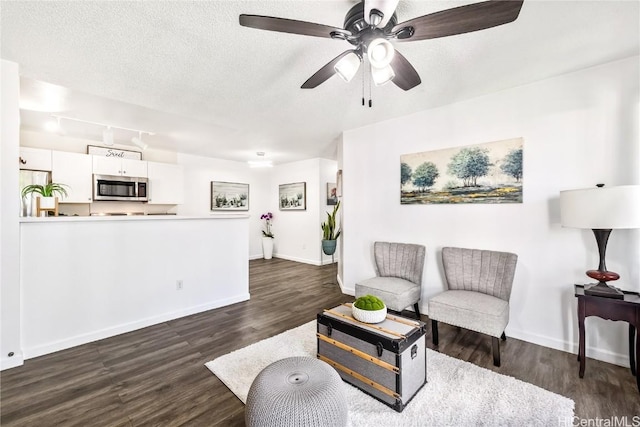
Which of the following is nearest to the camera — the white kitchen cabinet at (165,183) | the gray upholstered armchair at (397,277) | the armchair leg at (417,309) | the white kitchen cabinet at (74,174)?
the gray upholstered armchair at (397,277)

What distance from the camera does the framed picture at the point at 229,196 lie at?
6.32m

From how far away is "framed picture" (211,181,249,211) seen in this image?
6324 mm

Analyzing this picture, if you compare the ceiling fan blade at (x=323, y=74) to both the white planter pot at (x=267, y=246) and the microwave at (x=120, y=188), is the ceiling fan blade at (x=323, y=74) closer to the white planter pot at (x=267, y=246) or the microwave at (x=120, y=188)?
the microwave at (x=120, y=188)

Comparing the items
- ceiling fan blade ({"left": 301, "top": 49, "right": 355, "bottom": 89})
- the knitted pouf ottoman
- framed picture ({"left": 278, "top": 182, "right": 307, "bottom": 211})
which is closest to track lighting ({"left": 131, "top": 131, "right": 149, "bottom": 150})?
framed picture ({"left": 278, "top": 182, "right": 307, "bottom": 211})

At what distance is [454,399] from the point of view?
71.7 inches

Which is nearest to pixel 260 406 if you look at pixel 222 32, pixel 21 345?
pixel 222 32

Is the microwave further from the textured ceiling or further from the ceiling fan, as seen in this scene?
the ceiling fan

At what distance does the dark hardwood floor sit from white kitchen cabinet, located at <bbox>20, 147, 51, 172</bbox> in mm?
2891

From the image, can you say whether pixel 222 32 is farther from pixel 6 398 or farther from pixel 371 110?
pixel 6 398

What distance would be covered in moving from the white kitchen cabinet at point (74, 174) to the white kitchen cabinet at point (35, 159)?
0.06m

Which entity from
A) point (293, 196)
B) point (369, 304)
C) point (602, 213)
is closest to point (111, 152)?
point (293, 196)

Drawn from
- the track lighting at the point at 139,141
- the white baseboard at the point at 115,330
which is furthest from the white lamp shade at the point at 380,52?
the track lighting at the point at 139,141

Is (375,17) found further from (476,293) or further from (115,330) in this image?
(115,330)

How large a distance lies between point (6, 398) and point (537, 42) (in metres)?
4.51
